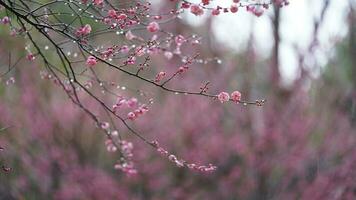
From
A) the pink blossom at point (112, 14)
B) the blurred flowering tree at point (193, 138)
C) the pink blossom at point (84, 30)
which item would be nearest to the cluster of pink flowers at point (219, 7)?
the pink blossom at point (112, 14)

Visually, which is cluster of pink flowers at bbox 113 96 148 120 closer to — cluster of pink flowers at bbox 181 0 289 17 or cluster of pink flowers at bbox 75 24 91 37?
cluster of pink flowers at bbox 75 24 91 37

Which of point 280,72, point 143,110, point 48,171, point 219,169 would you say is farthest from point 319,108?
point 143,110

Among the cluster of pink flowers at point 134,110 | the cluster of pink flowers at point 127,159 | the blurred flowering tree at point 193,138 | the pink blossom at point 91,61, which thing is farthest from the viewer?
the blurred flowering tree at point 193,138

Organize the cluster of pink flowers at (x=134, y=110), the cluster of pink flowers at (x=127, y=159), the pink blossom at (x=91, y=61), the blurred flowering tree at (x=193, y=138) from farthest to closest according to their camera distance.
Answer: the blurred flowering tree at (x=193, y=138), the cluster of pink flowers at (x=127, y=159), the cluster of pink flowers at (x=134, y=110), the pink blossom at (x=91, y=61)

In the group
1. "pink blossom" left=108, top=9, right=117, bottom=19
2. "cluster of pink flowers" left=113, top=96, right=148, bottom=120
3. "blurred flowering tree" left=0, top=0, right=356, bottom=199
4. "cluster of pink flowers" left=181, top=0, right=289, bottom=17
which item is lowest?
"cluster of pink flowers" left=113, top=96, right=148, bottom=120

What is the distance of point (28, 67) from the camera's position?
7230mm

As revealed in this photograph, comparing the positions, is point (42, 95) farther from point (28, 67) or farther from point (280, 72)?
point (280, 72)

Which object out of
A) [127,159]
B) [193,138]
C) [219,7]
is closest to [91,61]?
[219,7]

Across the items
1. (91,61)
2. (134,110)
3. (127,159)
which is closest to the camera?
(91,61)

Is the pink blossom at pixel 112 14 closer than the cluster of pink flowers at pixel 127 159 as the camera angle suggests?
Yes

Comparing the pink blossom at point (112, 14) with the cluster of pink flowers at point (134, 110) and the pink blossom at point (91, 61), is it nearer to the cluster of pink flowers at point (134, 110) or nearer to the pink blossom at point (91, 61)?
the pink blossom at point (91, 61)

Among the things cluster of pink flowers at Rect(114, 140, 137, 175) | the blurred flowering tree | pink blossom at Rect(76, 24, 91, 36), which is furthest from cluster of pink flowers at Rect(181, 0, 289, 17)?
the blurred flowering tree

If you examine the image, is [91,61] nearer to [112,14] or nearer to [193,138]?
[112,14]

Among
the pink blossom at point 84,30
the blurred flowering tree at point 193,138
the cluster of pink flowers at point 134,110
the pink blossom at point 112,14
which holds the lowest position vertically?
the cluster of pink flowers at point 134,110
